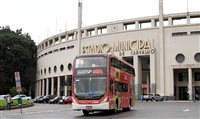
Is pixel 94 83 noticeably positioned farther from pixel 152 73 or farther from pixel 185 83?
pixel 185 83

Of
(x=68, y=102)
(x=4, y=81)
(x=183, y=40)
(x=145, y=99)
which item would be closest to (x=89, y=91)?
(x=68, y=102)

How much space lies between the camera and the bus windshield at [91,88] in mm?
22766

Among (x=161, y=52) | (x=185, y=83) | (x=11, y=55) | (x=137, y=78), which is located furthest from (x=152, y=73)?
(x=11, y=55)

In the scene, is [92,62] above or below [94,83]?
above

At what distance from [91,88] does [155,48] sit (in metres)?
45.1

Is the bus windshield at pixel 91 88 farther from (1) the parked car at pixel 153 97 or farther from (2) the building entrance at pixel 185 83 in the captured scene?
(2) the building entrance at pixel 185 83

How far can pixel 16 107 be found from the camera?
40875mm

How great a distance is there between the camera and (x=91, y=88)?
75.0 feet

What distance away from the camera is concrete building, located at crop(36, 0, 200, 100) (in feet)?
209

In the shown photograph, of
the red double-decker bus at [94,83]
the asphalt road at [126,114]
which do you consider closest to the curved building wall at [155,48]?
the asphalt road at [126,114]

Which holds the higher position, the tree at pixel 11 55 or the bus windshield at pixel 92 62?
the tree at pixel 11 55

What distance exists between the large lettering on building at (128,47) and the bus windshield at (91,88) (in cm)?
4415

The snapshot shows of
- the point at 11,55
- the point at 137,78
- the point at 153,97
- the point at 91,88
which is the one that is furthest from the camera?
the point at 11,55

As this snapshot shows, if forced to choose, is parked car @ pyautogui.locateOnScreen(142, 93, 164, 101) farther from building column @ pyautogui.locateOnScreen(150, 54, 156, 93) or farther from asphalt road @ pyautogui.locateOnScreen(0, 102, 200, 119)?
asphalt road @ pyautogui.locateOnScreen(0, 102, 200, 119)
